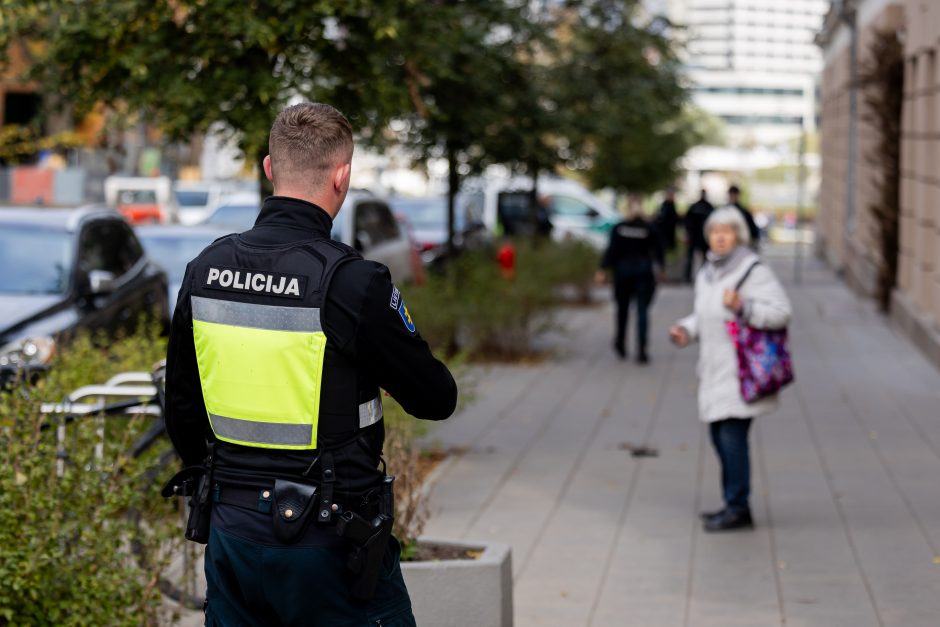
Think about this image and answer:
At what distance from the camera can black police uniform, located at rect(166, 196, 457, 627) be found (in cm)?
339

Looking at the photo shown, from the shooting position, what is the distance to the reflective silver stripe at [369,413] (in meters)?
3.47

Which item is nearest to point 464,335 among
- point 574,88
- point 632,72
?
point 574,88

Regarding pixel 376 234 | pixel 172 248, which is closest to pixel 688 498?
pixel 172 248

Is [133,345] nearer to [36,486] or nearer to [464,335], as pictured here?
[36,486]

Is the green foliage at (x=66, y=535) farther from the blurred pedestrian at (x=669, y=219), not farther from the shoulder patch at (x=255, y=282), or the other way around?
the blurred pedestrian at (x=669, y=219)

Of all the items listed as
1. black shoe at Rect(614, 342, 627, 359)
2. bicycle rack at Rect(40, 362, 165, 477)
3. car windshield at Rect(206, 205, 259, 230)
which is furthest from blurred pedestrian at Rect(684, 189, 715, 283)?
bicycle rack at Rect(40, 362, 165, 477)

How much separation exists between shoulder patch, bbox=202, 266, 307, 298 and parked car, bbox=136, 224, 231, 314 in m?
11.1

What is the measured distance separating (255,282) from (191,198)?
40049mm

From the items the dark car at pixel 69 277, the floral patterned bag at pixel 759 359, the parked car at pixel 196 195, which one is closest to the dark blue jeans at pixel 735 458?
the floral patterned bag at pixel 759 359

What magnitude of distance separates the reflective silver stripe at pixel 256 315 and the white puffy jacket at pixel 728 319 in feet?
15.3

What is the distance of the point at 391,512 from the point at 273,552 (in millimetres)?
290

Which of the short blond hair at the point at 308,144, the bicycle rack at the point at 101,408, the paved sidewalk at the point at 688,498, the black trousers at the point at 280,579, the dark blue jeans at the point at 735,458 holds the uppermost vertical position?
the short blond hair at the point at 308,144

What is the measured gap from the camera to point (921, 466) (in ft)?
32.0

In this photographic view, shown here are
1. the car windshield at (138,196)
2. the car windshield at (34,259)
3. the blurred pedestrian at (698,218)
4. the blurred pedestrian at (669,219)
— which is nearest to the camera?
the car windshield at (34,259)
